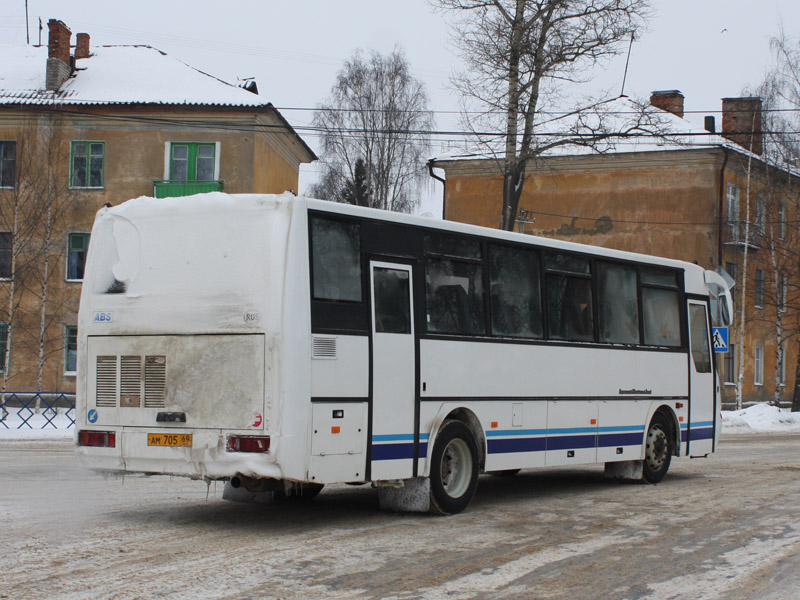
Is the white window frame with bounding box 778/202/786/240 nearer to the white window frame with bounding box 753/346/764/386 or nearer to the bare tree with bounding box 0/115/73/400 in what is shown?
the white window frame with bounding box 753/346/764/386

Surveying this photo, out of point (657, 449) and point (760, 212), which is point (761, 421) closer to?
point (760, 212)

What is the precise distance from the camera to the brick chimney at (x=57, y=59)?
4034 cm

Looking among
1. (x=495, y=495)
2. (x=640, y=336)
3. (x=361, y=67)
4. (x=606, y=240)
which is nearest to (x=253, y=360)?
(x=495, y=495)

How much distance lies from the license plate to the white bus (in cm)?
2

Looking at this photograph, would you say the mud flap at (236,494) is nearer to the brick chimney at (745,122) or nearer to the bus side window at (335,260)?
the bus side window at (335,260)

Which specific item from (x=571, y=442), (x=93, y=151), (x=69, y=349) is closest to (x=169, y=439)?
(x=571, y=442)

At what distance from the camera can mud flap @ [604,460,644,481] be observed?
14.8 meters

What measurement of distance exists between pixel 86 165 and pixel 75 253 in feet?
10.6

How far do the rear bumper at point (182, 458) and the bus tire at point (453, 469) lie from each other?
2.19m

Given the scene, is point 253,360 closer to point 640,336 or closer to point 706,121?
point 640,336

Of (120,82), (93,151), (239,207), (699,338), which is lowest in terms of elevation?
(699,338)

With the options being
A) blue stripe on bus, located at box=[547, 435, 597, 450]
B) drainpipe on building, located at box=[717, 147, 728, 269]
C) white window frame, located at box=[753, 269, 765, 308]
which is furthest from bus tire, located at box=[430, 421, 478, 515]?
white window frame, located at box=[753, 269, 765, 308]

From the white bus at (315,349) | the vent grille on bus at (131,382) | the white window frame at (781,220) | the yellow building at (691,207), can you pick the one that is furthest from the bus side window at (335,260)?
the white window frame at (781,220)

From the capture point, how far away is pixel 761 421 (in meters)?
35.3
